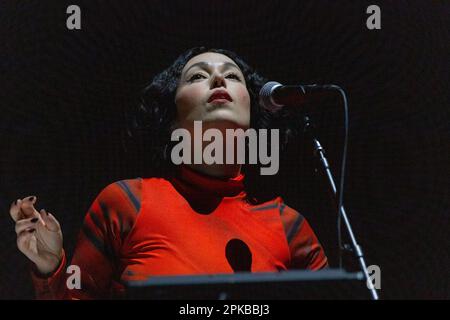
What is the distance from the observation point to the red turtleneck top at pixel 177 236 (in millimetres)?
2559

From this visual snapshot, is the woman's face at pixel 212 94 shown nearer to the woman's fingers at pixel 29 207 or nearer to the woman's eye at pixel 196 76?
the woman's eye at pixel 196 76

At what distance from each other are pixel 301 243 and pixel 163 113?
73 cm

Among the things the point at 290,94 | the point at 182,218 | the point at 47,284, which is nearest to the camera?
the point at 290,94

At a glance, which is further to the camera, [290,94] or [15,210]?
[15,210]

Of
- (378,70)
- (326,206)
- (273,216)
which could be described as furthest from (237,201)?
(378,70)

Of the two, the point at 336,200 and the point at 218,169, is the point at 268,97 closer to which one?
the point at 336,200

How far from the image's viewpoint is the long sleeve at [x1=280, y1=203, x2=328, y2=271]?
2742 mm

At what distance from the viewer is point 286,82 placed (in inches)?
112

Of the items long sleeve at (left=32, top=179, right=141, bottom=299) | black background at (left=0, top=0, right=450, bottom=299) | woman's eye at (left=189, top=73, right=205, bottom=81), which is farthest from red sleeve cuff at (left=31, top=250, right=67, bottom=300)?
woman's eye at (left=189, top=73, right=205, bottom=81)

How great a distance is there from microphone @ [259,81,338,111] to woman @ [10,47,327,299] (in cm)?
44

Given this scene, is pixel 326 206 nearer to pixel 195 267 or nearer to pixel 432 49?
pixel 195 267

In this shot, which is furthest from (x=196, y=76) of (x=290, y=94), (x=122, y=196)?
(x=290, y=94)

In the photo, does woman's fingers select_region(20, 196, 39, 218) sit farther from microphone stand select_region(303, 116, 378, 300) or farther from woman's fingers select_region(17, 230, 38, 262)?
microphone stand select_region(303, 116, 378, 300)

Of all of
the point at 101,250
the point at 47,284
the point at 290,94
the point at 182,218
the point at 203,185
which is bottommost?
the point at 47,284
